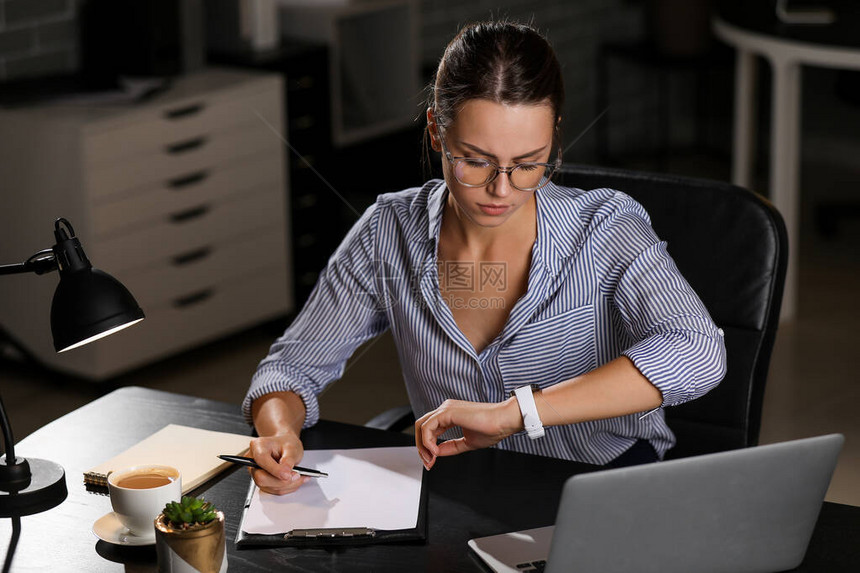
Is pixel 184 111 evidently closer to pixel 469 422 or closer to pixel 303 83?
pixel 303 83

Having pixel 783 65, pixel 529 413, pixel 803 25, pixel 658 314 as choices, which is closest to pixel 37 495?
pixel 529 413

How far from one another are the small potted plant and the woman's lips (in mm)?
531

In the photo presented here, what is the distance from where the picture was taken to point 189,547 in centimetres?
114

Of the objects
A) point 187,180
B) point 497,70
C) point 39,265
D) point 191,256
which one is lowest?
point 191,256

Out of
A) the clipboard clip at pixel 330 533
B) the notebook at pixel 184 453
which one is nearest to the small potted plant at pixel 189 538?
the clipboard clip at pixel 330 533

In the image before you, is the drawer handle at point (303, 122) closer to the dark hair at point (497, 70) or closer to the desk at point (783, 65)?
the desk at point (783, 65)

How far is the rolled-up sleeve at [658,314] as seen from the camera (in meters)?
1.42

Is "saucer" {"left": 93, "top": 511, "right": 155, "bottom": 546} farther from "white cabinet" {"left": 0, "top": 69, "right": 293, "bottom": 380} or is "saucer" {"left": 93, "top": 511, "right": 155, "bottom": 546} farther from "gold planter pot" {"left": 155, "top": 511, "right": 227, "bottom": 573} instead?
"white cabinet" {"left": 0, "top": 69, "right": 293, "bottom": 380}

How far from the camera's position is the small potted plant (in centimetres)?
114

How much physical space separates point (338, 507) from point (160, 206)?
206 centimetres

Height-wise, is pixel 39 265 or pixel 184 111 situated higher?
pixel 39 265

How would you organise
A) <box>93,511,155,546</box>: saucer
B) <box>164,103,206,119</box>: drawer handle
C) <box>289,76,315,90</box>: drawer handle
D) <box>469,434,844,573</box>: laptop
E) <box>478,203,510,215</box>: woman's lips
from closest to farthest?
1. <box>469,434,844,573</box>: laptop
2. <box>93,511,155,546</box>: saucer
3. <box>478,203,510,215</box>: woman's lips
4. <box>164,103,206,119</box>: drawer handle
5. <box>289,76,315,90</box>: drawer handle

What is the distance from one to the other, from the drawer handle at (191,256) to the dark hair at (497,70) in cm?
192

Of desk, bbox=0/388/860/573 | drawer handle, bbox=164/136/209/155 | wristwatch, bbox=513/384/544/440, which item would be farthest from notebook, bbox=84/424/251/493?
drawer handle, bbox=164/136/209/155
